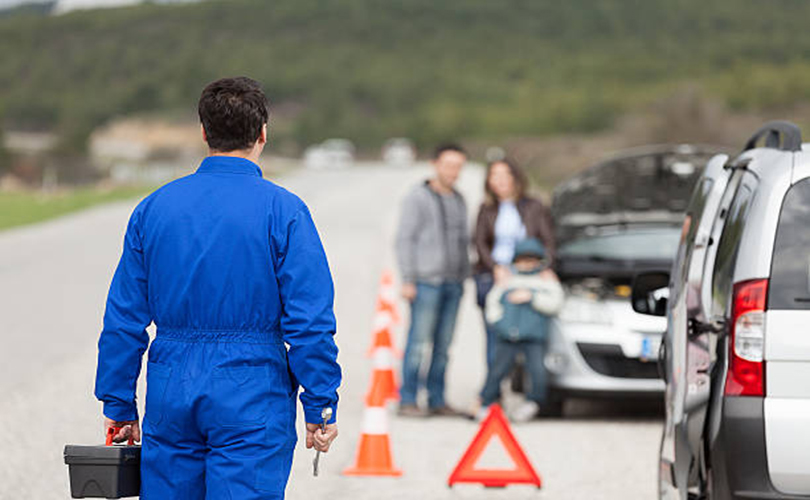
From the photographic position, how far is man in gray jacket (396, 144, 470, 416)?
10109mm

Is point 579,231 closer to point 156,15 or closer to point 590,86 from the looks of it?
point 590,86

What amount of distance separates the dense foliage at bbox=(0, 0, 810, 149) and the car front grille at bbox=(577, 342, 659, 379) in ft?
310

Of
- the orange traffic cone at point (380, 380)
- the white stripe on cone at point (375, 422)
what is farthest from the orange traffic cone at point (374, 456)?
the orange traffic cone at point (380, 380)

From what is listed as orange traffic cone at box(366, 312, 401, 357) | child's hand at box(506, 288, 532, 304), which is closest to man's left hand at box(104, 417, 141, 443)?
orange traffic cone at box(366, 312, 401, 357)

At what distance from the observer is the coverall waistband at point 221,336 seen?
13.5 feet

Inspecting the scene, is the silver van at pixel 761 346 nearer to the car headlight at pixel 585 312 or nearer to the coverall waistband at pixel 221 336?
the coverall waistband at pixel 221 336

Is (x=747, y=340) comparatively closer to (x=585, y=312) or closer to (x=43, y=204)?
(x=585, y=312)

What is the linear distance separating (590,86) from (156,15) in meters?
89.0

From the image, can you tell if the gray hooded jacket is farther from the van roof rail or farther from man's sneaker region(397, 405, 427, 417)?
the van roof rail

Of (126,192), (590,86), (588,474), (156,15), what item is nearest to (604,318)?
(588,474)

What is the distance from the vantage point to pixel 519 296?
9.69m

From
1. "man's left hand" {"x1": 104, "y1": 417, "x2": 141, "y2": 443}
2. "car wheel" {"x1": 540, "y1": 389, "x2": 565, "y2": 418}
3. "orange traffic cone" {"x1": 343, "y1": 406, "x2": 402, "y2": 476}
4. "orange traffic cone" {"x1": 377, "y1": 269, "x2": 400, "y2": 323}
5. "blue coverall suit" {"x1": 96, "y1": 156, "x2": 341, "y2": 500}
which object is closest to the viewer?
"blue coverall suit" {"x1": 96, "y1": 156, "x2": 341, "y2": 500}

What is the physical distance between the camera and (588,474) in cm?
805

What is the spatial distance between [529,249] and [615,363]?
37.5 inches
